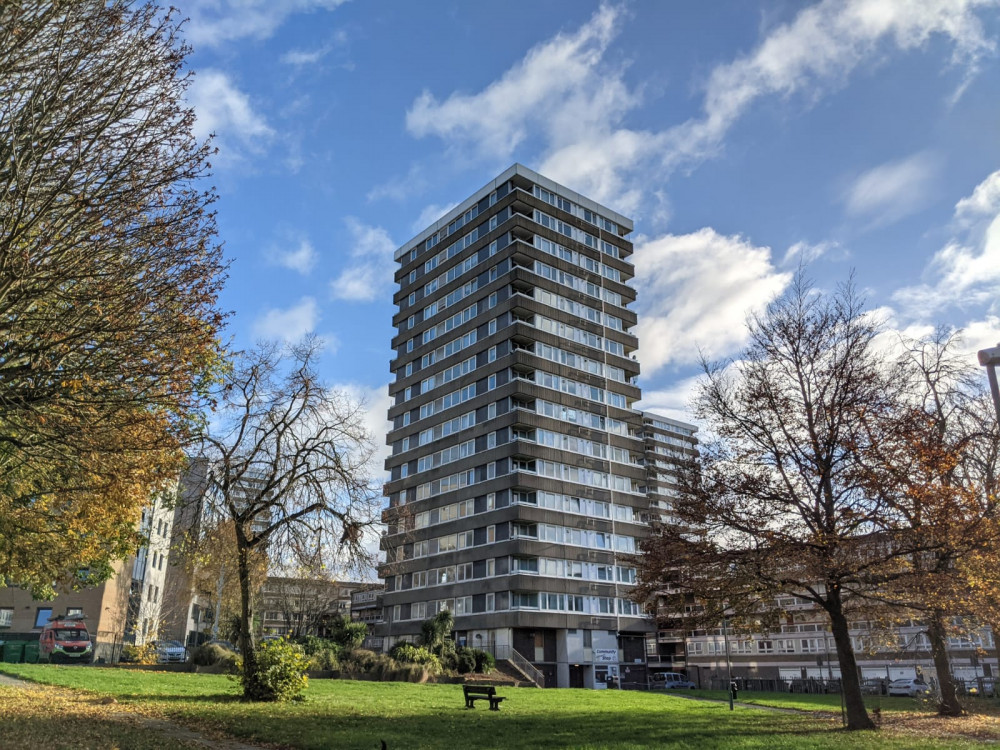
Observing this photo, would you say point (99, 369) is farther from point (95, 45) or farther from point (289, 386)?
point (289, 386)

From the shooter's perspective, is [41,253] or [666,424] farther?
[666,424]

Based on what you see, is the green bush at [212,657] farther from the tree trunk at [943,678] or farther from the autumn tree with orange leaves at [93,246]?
the tree trunk at [943,678]

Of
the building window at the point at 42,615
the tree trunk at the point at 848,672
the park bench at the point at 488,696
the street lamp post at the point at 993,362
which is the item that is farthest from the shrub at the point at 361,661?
the street lamp post at the point at 993,362

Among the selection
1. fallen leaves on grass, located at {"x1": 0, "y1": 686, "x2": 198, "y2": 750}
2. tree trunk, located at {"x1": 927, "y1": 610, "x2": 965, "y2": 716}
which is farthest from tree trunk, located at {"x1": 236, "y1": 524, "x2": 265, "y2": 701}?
tree trunk, located at {"x1": 927, "y1": 610, "x2": 965, "y2": 716}

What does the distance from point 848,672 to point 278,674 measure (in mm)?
16000

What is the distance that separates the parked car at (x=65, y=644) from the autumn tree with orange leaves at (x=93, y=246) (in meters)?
34.7

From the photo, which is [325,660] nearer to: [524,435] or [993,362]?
[524,435]

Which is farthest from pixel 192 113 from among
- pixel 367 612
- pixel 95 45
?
pixel 367 612

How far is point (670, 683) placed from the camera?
6531 centimetres

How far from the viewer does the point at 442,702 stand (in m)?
23.7

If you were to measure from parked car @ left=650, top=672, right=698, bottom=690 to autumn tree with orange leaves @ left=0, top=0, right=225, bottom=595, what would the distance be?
58.5m

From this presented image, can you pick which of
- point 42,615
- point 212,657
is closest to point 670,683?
point 212,657

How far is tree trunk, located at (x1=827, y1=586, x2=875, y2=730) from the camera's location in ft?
64.4

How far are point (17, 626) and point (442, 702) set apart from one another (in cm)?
4467
